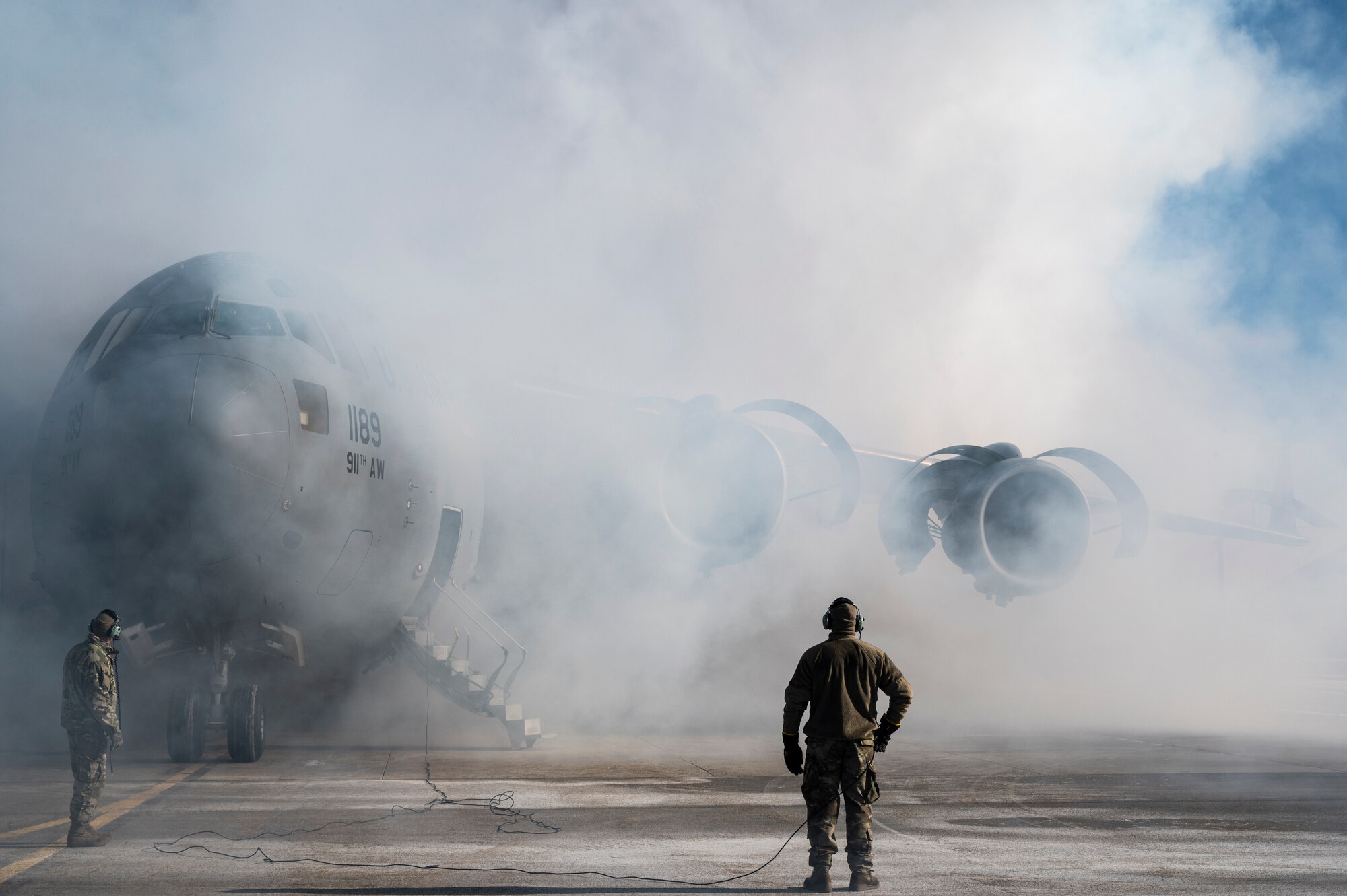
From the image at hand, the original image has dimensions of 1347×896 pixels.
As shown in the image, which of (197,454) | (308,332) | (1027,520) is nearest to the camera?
(197,454)

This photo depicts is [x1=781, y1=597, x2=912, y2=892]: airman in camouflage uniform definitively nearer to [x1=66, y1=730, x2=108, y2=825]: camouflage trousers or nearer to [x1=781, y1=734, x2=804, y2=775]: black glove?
[x1=781, y1=734, x2=804, y2=775]: black glove

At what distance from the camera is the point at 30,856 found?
5.94 m

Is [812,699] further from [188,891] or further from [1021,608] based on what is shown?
[1021,608]

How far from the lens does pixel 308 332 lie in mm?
10008

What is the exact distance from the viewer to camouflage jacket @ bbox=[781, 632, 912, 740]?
5602 millimetres

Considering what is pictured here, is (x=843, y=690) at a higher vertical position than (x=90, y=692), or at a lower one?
higher

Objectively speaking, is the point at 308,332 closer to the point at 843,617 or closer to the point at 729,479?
the point at 729,479

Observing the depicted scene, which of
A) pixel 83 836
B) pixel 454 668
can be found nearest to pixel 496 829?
pixel 83 836

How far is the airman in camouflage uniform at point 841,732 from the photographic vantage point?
17.8 feet

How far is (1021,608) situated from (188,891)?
16466 millimetres

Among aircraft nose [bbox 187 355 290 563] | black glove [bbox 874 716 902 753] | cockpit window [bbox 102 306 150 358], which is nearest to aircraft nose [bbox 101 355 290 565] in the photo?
aircraft nose [bbox 187 355 290 563]

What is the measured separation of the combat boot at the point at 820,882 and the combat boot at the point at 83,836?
3716 mm

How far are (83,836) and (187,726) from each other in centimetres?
344

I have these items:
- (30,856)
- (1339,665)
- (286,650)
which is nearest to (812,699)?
(30,856)
